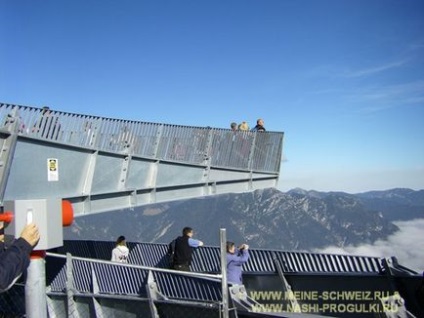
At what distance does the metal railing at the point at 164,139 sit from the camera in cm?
910

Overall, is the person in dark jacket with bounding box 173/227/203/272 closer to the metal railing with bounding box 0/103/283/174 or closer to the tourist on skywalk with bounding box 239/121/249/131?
the metal railing with bounding box 0/103/283/174

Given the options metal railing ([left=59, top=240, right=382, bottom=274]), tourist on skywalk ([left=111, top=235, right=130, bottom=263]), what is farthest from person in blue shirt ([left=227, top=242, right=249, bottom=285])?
tourist on skywalk ([left=111, top=235, right=130, bottom=263])

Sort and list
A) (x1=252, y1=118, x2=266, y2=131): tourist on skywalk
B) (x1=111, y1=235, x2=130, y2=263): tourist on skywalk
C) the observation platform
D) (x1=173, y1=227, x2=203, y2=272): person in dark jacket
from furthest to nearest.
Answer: (x1=252, y1=118, x2=266, y2=131): tourist on skywalk, (x1=111, y1=235, x2=130, y2=263): tourist on skywalk, (x1=173, y1=227, x2=203, y2=272): person in dark jacket, the observation platform

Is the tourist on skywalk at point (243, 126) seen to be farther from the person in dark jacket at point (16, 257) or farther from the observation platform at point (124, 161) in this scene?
the person in dark jacket at point (16, 257)

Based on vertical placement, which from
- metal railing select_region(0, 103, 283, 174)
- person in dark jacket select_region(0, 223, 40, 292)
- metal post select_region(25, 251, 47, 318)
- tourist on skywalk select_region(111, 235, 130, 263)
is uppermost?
metal railing select_region(0, 103, 283, 174)

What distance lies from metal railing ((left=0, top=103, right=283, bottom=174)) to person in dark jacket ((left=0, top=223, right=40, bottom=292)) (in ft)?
19.4

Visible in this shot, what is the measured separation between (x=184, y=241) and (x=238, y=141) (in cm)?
567

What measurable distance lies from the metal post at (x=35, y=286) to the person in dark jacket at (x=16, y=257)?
7.1 inches

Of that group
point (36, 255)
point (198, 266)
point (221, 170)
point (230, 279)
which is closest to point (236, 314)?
point (230, 279)

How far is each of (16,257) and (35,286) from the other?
0.35 meters

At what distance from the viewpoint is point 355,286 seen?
936 centimetres

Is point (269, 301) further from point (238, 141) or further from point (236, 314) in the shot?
point (238, 141)

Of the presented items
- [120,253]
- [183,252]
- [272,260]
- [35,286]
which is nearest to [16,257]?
[35,286]

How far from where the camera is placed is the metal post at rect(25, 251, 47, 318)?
117 inches
